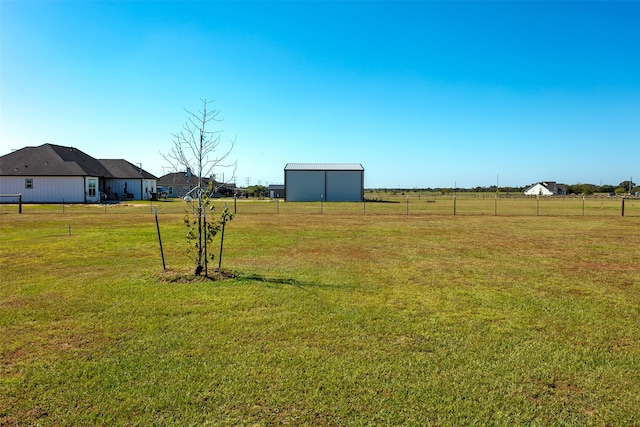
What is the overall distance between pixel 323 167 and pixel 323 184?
2.75 m

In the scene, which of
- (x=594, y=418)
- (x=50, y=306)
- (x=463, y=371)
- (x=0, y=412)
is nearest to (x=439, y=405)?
(x=463, y=371)

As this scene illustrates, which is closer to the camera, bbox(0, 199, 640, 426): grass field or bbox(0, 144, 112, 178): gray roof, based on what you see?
bbox(0, 199, 640, 426): grass field

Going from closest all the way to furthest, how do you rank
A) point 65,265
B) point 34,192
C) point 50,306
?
point 50,306 → point 65,265 → point 34,192

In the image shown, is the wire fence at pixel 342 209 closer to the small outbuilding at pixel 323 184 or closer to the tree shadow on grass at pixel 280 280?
the small outbuilding at pixel 323 184

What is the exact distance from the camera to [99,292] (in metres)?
7.17

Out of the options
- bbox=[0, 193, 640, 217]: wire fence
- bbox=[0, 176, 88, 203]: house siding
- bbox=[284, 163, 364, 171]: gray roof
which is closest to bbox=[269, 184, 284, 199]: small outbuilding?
bbox=[284, 163, 364, 171]: gray roof

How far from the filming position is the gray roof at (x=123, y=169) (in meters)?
49.2

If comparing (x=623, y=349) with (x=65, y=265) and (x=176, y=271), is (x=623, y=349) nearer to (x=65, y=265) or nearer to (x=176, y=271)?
(x=176, y=271)

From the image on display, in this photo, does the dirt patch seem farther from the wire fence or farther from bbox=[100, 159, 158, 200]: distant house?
bbox=[100, 159, 158, 200]: distant house

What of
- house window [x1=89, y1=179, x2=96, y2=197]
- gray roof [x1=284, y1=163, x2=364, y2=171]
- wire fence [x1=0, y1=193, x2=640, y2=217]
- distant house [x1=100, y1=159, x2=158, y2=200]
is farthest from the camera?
gray roof [x1=284, y1=163, x2=364, y2=171]

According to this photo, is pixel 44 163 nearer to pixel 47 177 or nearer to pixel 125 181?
pixel 47 177

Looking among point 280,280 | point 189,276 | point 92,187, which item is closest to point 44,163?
point 92,187

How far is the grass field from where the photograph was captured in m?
3.58

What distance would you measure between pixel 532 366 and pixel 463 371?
0.81 metres
